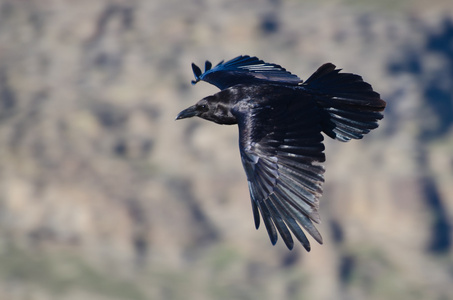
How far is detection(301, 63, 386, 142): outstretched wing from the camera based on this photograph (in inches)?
508

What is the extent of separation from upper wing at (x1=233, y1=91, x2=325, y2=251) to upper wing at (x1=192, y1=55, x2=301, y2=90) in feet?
6.17

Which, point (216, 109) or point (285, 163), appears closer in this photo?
point (285, 163)

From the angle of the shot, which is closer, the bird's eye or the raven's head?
the raven's head

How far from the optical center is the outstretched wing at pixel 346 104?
1291 cm

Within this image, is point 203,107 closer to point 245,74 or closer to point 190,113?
point 190,113

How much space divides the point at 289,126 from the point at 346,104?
1.71 metres

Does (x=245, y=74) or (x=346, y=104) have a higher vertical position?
(x=245, y=74)

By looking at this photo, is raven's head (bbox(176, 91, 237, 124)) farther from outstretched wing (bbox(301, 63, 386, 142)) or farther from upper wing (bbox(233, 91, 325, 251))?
outstretched wing (bbox(301, 63, 386, 142))

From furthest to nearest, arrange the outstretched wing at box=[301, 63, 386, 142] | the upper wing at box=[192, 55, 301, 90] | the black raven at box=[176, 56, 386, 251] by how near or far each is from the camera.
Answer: the upper wing at box=[192, 55, 301, 90], the outstretched wing at box=[301, 63, 386, 142], the black raven at box=[176, 56, 386, 251]

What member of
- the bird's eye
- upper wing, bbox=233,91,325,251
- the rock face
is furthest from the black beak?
the rock face

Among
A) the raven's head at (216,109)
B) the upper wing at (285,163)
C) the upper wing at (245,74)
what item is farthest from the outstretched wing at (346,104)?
the raven's head at (216,109)

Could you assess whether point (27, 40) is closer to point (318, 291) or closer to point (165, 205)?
point (165, 205)

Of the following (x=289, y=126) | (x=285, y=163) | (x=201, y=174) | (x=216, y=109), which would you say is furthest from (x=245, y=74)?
(x=201, y=174)

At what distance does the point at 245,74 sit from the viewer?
1511 cm
